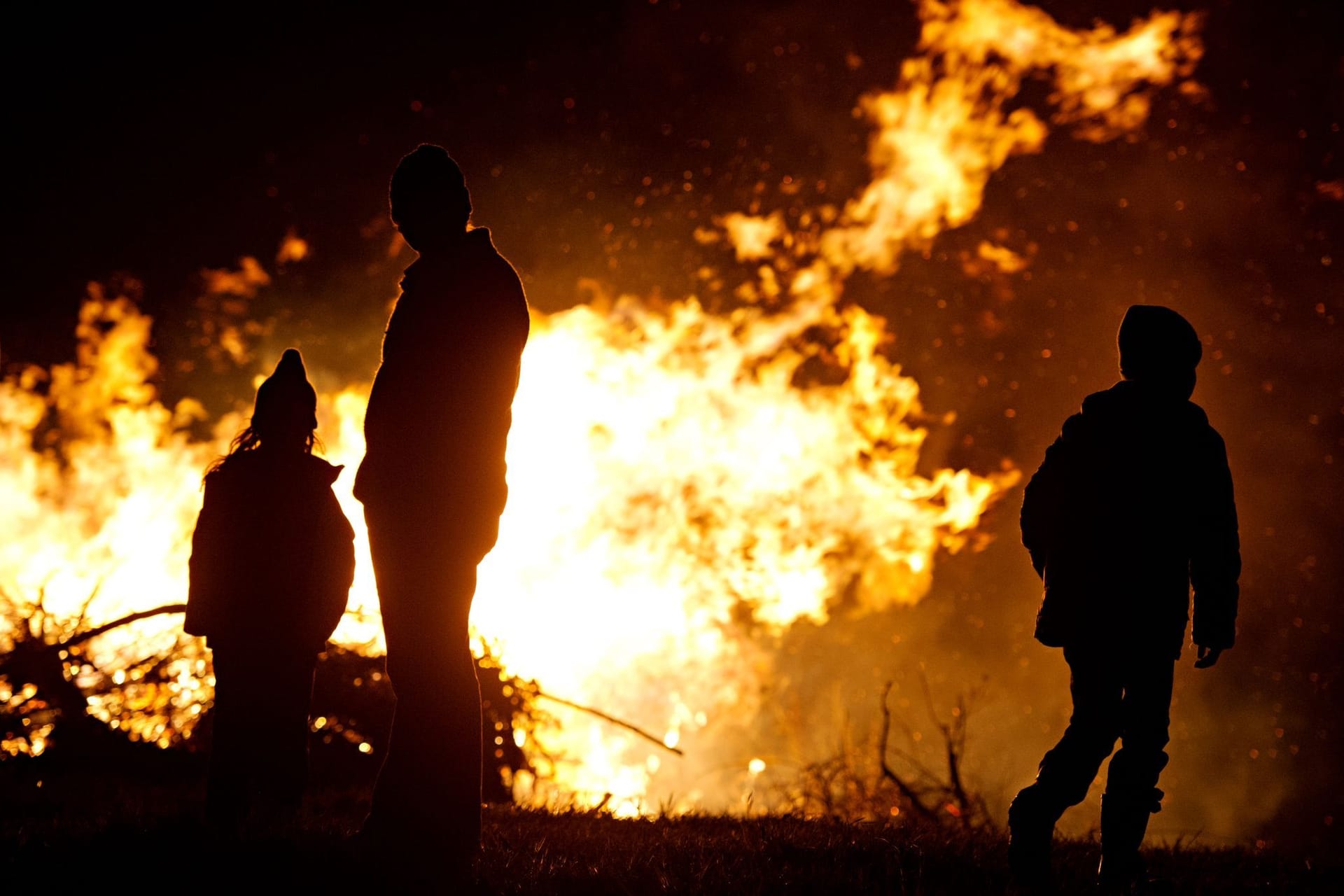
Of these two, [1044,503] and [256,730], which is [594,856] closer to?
[256,730]

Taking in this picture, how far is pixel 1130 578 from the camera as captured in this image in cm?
341

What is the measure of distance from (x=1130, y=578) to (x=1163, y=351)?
0.93 meters

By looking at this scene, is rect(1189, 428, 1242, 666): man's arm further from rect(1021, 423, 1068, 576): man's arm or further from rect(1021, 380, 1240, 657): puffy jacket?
rect(1021, 423, 1068, 576): man's arm

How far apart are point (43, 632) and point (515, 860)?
6.08 meters

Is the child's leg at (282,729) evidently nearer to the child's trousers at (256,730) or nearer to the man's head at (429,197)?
the child's trousers at (256,730)

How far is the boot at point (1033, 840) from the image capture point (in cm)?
338

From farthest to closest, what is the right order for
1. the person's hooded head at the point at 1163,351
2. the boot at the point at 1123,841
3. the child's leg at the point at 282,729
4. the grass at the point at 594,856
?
the child's leg at the point at 282,729, the person's hooded head at the point at 1163,351, the boot at the point at 1123,841, the grass at the point at 594,856

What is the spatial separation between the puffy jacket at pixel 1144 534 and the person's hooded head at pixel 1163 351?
46 millimetres

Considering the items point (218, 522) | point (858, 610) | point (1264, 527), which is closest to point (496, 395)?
point (218, 522)

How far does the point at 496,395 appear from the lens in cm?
345

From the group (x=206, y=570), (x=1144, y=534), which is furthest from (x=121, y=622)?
(x=1144, y=534)

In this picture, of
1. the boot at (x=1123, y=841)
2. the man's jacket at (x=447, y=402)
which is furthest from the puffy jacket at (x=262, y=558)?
the boot at (x=1123, y=841)

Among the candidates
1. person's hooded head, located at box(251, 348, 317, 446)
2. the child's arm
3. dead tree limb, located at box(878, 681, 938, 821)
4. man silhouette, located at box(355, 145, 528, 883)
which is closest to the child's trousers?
the child's arm

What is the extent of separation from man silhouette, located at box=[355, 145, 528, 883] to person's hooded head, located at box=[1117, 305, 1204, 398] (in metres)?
2.51
